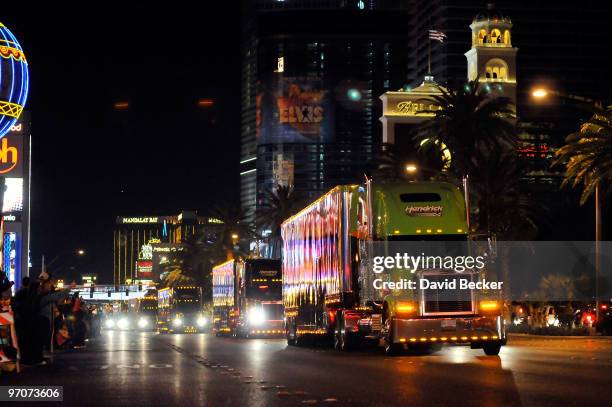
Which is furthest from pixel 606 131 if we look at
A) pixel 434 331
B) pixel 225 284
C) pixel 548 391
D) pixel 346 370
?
pixel 548 391

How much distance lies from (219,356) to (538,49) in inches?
6888

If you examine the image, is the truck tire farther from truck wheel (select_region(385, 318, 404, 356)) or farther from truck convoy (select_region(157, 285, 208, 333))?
truck convoy (select_region(157, 285, 208, 333))

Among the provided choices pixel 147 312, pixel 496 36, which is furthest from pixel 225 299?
pixel 496 36

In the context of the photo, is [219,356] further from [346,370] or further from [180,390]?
[180,390]

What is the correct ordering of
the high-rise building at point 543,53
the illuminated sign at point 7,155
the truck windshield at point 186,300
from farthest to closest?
1. the high-rise building at point 543,53
2. the truck windshield at point 186,300
3. the illuminated sign at point 7,155

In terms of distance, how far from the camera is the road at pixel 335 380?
14883 millimetres

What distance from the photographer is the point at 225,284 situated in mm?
58875

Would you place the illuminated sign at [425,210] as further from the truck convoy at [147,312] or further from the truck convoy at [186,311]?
the truck convoy at [147,312]

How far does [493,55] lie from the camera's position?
12419 cm

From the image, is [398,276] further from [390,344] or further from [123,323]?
[123,323]

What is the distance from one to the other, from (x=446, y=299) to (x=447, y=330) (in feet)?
2.41

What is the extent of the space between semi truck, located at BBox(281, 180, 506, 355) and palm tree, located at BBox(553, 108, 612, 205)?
19.8 metres

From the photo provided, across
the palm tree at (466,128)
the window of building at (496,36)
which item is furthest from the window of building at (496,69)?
the palm tree at (466,128)

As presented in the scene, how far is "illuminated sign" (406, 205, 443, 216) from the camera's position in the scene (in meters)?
27.1
